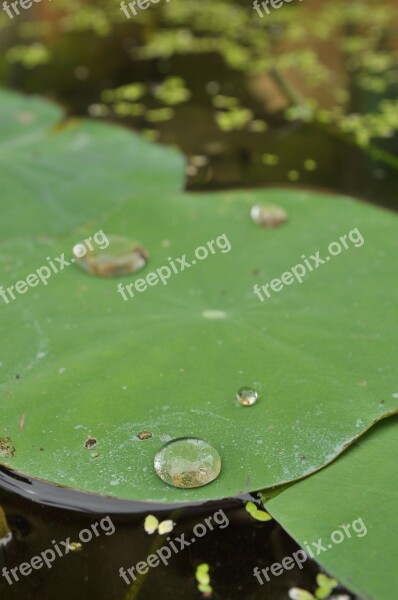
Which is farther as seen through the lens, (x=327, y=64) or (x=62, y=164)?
(x=327, y=64)

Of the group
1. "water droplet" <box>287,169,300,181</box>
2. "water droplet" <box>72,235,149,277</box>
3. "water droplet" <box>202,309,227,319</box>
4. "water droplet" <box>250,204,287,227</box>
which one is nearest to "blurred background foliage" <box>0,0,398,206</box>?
"water droplet" <box>287,169,300,181</box>

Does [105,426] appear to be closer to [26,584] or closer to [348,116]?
[26,584]

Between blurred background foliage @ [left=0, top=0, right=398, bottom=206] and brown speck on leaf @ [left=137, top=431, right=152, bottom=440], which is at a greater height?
brown speck on leaf @ [left=137, top=431, right=152, bottom=440]

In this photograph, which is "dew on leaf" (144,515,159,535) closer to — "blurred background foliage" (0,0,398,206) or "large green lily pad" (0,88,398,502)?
"large green lily pad" (0,88,398,502)

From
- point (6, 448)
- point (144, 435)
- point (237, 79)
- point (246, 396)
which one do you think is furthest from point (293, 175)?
point (6, 448)

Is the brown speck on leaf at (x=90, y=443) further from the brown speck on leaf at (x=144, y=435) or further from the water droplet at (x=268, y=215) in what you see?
the water droplet at (x=268, y=215)

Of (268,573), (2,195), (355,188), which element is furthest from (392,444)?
(2,195)
